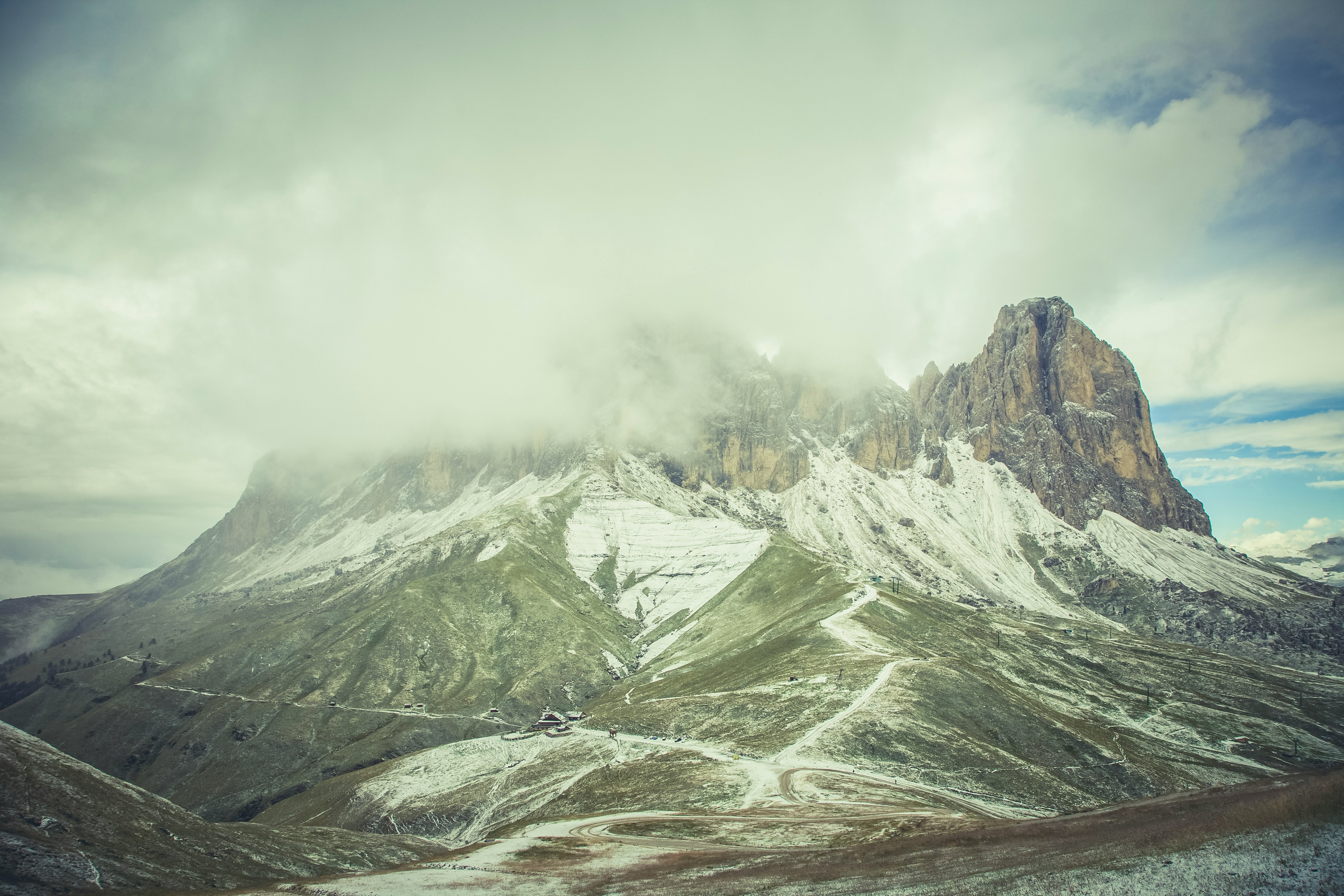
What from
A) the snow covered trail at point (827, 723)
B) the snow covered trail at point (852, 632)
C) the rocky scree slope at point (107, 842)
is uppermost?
the rocky scree slope at point (107, 842)

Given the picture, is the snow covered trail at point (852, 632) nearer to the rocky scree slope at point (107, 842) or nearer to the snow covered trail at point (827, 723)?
the snow covered trail at point (827, 723)

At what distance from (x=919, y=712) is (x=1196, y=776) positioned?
2489 inches

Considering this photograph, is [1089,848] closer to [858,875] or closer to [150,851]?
[858,875]

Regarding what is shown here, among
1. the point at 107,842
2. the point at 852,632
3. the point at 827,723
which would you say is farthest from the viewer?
the point at 852,632

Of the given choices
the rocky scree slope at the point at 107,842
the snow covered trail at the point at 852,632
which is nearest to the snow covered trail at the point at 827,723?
the snow covered trail at the point at 852,632

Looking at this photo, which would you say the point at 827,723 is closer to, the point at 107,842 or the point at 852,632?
the point at 852,632

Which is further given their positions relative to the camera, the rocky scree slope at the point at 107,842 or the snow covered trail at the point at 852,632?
the snow covered trail at the point at 852,632

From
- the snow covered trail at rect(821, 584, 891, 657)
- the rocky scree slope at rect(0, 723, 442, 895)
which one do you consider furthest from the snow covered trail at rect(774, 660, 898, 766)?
the rocky scree slope at rect(0, 723, 442, 895)

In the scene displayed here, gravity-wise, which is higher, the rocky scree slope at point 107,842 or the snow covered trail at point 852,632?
the rocky scree slope at point 107,842

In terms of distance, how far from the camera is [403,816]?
109 m

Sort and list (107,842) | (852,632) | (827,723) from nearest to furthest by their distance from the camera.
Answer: (107,842) < (827,723) < (852,632)

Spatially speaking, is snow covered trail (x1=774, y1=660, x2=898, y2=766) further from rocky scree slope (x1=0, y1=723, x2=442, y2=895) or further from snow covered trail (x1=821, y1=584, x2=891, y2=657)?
rocky scree slope (x1=0, y1=723, x2=442, y2=895)

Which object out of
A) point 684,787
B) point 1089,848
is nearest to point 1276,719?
point 684,787

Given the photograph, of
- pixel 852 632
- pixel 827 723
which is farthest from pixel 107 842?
pixel 852 632
